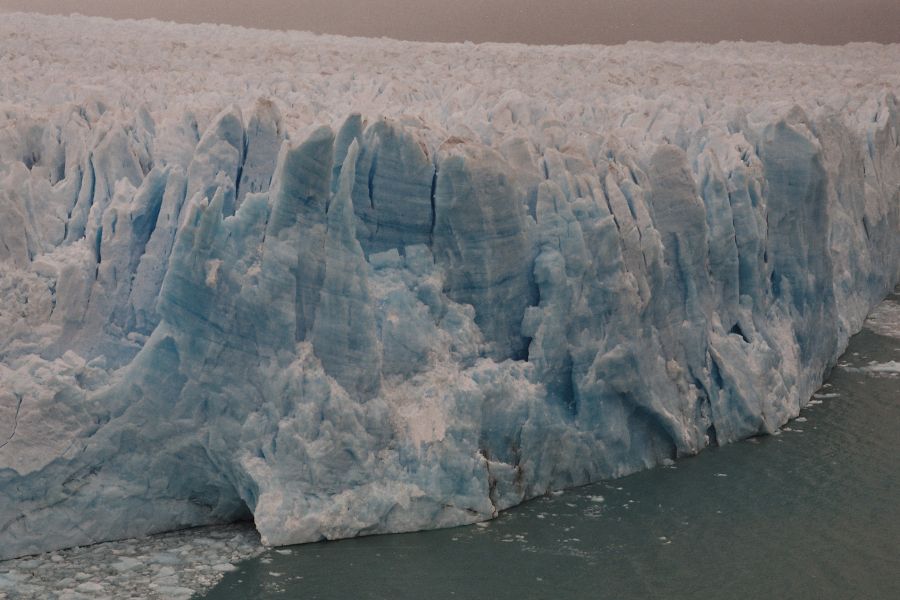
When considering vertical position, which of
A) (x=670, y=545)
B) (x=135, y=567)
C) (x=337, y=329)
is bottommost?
(x=670, y=545)

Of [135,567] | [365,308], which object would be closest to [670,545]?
[365,308]

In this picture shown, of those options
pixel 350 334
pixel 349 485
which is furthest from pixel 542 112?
pixel 349 485

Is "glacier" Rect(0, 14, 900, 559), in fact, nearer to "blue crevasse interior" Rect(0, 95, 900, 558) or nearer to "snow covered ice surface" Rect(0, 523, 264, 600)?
"blue crevasse interior" Rect(0, 95, 900, 558)

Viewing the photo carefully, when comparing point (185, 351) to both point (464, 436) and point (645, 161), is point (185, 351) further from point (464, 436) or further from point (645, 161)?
point (645, 161)

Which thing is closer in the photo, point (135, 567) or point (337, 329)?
point (135, 567)

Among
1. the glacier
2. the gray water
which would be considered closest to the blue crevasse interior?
the glacier

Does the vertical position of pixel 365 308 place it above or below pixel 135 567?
above

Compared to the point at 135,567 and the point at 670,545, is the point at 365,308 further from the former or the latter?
the point at 670,545

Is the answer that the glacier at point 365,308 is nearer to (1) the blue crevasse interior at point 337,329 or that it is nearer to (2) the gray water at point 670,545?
(1) the blue crevasse interior at point 337,329
